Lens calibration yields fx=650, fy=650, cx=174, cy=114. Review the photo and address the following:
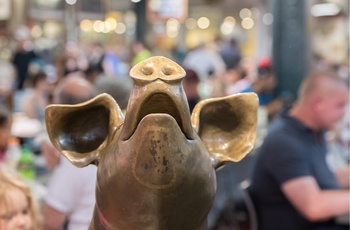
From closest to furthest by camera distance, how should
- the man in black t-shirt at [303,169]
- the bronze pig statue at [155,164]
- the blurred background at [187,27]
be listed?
1. the bronze pig statue at [155,164]
2. the man in black t-shirt at [303,169]
3. the blurred background at [187,27]

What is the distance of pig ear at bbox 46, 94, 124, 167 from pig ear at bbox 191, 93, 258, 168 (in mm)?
139

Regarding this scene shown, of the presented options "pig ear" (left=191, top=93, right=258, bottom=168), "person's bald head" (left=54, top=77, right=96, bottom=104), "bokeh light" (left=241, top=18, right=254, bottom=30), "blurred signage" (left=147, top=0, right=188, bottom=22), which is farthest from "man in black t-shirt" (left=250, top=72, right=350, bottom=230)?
"bokeh light" (left=241, top=18, right=254, bottom=30)

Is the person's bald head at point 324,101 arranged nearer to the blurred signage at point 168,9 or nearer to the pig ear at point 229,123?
the pig ear at point 229,123

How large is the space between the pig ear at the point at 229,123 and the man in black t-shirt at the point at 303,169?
5.97ft

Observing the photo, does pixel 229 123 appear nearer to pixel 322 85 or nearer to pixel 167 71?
pixel 167 71

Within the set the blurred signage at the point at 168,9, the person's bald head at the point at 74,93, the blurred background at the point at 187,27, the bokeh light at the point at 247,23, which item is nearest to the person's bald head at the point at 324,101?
the person's bald head at the point at 74,93

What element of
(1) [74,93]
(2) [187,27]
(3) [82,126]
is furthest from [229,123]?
(2) [187,27]

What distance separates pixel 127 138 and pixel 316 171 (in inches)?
87.6

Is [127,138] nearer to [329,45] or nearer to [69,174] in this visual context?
[69,174]

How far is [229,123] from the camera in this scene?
1.06 meters

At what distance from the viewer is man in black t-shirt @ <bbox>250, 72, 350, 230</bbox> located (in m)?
2.80

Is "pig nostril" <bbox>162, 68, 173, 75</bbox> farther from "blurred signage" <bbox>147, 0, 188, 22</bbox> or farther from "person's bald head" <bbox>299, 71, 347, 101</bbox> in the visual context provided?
"blurred signage" <bbox>147, 0, 188, 22</bbox>

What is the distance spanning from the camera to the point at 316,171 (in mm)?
2934

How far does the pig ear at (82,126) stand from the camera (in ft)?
3.24
